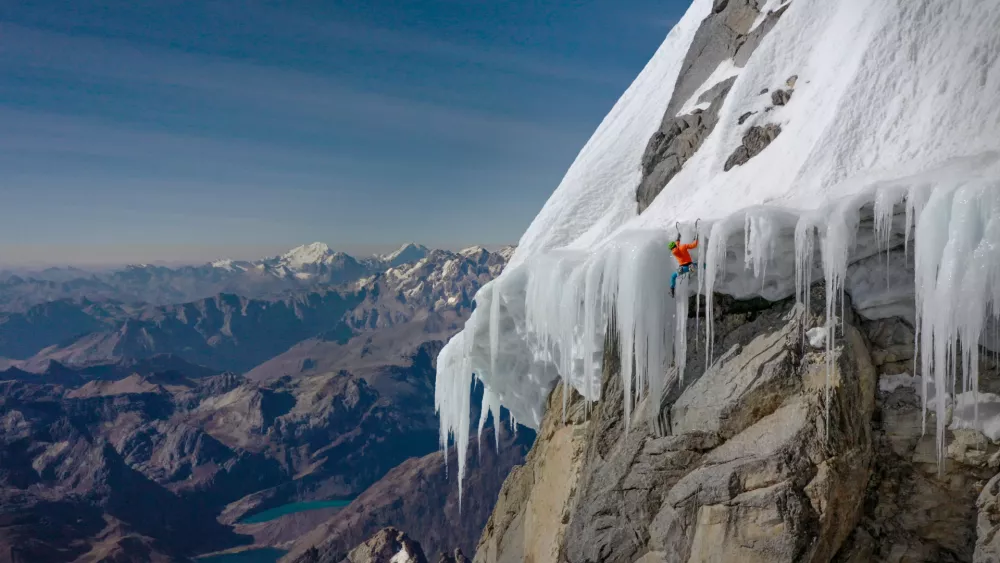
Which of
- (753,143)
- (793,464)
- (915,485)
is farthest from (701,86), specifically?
(915,485)

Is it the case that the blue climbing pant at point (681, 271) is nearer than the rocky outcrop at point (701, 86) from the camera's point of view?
Yes

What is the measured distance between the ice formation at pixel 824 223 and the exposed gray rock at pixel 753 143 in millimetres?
334

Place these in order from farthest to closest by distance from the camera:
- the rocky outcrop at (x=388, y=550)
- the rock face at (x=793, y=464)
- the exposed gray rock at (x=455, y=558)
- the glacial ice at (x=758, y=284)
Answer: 1. the exposed gray rock at (x=455, y=558)
2. the rocky outcrop at (x=388, y=550)
3. the rock face at (x=793, y=464)
4. the glacial ice at (x=758, y=284)

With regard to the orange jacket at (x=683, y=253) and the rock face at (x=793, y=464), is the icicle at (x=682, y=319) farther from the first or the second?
the orange jacket at (x=683, y=253)

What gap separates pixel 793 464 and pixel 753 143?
28.1ft

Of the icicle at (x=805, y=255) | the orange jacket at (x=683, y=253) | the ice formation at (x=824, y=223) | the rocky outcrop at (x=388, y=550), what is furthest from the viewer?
the rocky outcrop at (x=388, y=550)

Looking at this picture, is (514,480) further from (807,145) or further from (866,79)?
(866,79)

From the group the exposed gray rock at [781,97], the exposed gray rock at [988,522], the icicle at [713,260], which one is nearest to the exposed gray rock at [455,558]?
the exposed gray rock at [781,97]

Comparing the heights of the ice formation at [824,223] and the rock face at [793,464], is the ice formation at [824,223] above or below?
above

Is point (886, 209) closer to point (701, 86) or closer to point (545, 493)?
point (545, 493)

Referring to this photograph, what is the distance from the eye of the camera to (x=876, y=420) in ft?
35.4

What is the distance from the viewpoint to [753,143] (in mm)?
15836

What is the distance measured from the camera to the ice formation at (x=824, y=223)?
32.1 feet

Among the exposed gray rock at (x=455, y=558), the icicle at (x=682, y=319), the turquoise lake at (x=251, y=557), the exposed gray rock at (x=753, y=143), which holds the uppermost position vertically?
the exposed gray rock at (x=753, y=143)
